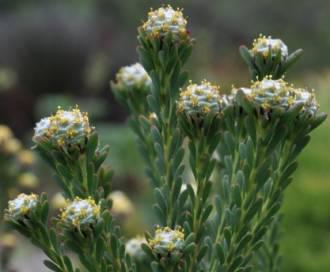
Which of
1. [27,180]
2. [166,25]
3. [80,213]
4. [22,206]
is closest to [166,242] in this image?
[80,213]

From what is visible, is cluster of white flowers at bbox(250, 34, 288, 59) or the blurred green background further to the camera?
the blurred green background

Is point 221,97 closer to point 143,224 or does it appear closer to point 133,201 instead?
point 143,224

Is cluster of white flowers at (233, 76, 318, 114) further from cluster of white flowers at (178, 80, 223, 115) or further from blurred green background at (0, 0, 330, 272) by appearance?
blurred green background at (0, 0, 330, 272)

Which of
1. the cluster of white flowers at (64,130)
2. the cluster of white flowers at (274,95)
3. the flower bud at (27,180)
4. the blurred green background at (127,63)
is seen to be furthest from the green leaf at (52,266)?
the blurred green background at (127,63)

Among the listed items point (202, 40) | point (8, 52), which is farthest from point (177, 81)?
point (202, 40)

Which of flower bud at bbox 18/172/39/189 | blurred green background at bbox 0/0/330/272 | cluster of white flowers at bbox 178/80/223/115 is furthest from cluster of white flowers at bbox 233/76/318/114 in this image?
blurred green background at bbox 0/0/330/272

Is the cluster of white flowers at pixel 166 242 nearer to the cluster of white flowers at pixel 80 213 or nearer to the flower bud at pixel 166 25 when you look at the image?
the cluster of white flowers at pixel 80 213
